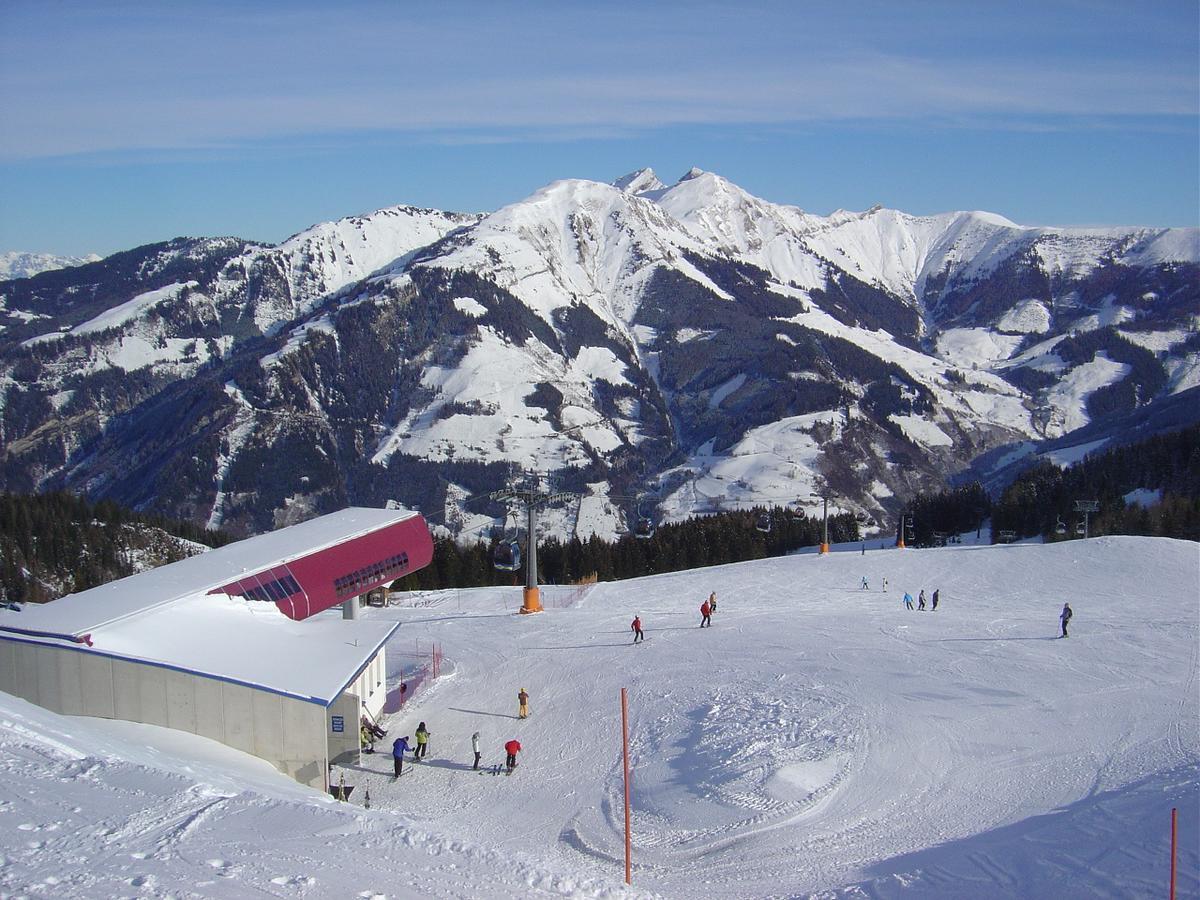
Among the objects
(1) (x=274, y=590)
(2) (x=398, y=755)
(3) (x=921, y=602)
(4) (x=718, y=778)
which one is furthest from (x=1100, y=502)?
(2) (x=398, y=755)

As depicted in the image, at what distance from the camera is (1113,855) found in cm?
1575

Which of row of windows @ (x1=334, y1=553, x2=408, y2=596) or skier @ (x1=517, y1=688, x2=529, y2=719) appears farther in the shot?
row of windows @ (x1=334, y1=553, x2=408, y2=596)

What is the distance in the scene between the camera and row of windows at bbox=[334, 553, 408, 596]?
38.3 m

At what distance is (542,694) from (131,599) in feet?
37.1

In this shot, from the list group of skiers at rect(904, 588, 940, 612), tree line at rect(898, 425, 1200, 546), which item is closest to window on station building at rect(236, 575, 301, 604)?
group of skiers at rect(904, 588, 940, 612)

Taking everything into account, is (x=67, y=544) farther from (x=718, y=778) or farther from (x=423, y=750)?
(x=718, y=778)

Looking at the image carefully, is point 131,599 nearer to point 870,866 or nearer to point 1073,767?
point 870,866

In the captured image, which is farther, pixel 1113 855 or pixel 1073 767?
pixel 1073 767

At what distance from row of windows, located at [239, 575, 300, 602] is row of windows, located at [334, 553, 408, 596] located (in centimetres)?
238

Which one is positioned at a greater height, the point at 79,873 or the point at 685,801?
the point at 79,873

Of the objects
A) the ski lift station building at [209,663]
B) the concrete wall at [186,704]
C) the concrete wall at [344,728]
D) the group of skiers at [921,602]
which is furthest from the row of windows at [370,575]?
the group of skiers at [921,602]

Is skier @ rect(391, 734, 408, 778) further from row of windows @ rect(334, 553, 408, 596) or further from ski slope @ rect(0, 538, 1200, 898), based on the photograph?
row of windows @ rect(334, 553, 408, 596)

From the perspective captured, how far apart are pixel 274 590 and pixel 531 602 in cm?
1063

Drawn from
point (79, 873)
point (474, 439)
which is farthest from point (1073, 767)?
point (474, 439)
